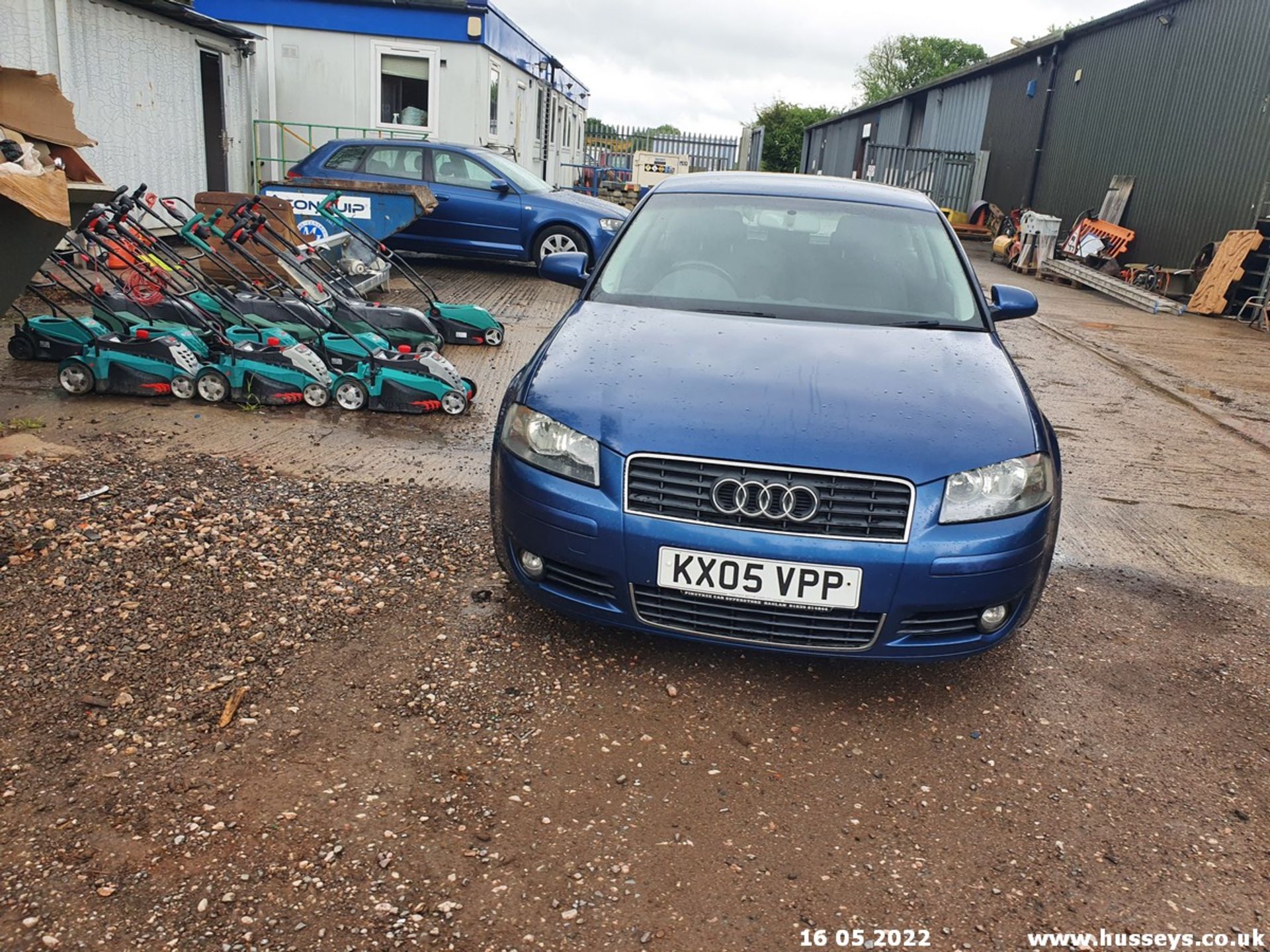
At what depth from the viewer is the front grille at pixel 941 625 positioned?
2.83 meters

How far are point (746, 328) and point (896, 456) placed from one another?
1043mm

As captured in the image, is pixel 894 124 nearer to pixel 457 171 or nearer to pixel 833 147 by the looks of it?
pixel 833 147

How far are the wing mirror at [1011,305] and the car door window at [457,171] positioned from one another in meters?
8.66

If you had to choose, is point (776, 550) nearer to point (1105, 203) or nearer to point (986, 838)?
point (986, 838)

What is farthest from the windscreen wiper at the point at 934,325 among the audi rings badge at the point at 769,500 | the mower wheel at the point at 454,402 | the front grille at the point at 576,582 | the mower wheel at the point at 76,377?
the mower wheel at the point at 76,377

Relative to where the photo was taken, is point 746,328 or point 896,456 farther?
point 746,328

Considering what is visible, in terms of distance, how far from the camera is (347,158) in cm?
Result: 1198

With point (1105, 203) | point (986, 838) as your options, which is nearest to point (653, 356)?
point (986, 838)

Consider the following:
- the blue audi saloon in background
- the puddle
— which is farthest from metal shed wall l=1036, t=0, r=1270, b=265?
the blue audi saloon in background

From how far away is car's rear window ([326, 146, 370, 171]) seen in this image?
39.1 ft

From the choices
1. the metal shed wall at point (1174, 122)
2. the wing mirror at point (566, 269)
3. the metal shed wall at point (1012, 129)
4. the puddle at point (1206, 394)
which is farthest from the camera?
the metal shed wall at point (1012, 129)

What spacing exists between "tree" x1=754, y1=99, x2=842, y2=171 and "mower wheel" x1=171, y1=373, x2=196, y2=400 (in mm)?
43070

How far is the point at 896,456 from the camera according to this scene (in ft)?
9.16

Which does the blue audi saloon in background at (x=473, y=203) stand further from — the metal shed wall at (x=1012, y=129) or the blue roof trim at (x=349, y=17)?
the metal shed wall at (x=1012, y=129)
